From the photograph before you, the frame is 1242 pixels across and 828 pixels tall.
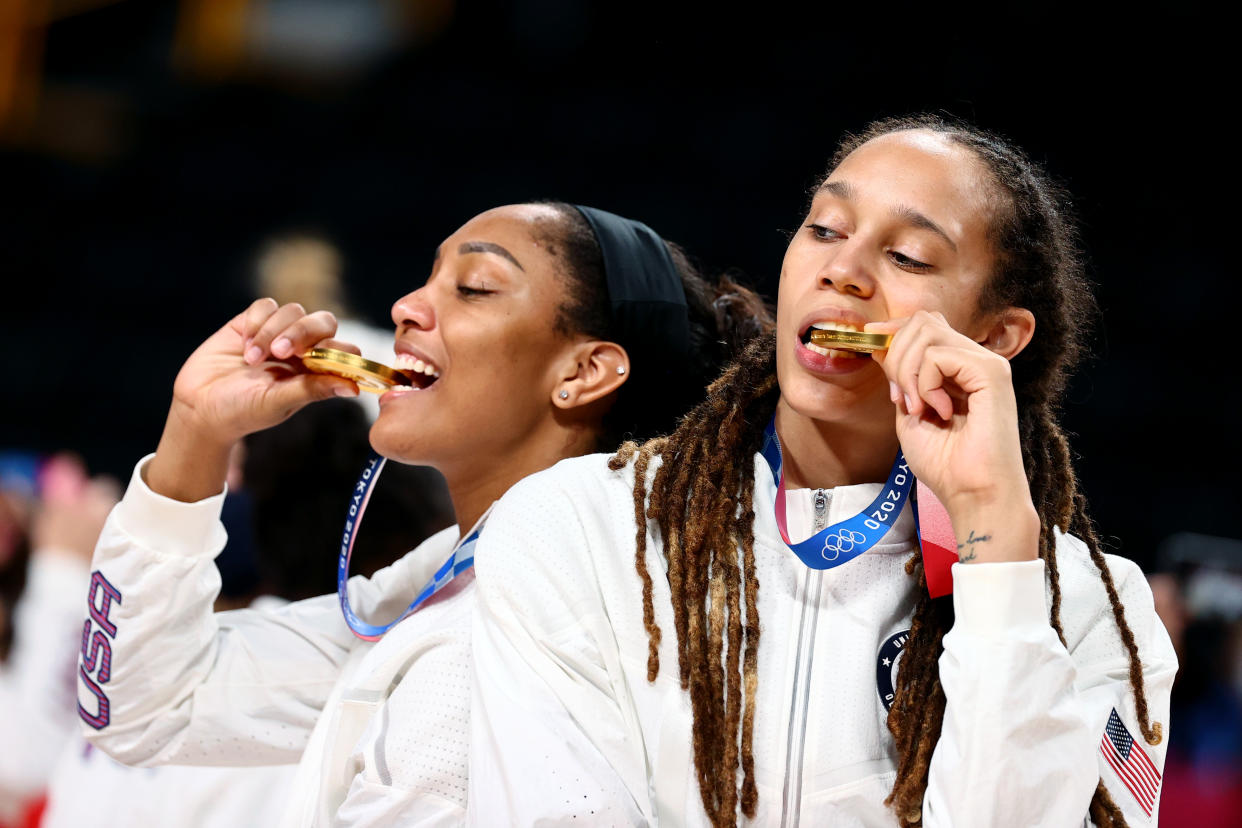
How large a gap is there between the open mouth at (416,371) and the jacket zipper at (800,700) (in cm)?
73

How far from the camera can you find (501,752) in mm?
1351

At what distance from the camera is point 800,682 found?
1.47 metres

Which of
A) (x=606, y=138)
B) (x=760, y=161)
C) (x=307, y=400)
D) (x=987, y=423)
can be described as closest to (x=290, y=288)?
(x=606, y=138)

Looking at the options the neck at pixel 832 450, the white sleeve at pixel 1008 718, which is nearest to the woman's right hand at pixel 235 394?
the neck at pixel 832 450

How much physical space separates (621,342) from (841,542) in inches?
26.1

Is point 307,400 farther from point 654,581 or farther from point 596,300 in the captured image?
point 654,581

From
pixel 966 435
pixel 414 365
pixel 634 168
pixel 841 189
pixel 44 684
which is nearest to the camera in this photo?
pixel 966 435

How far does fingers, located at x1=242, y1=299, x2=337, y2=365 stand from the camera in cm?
190

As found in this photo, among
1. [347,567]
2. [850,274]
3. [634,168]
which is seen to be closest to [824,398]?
[850,274]

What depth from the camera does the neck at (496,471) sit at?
1.98 m

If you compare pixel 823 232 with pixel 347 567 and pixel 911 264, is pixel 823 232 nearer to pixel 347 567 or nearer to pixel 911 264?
pixel 911 264

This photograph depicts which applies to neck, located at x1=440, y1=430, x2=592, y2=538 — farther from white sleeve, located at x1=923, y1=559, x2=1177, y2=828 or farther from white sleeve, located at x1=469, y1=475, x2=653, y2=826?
white sleeve, located at x1=923, y1=559, x2=1177, y2=828

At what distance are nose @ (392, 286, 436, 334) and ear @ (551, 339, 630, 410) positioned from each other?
23 centimetres

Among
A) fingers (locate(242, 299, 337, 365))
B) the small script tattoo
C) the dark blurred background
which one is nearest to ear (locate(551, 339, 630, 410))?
fingers (locate(242, 299, 337, 365))
